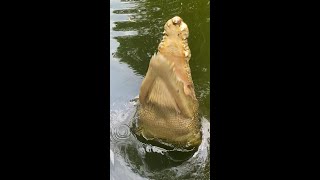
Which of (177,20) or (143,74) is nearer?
(177,20)

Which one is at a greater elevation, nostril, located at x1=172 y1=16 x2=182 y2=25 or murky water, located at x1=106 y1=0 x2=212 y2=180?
nostril, located at x1=172 y1=16 x2=182 y2=25

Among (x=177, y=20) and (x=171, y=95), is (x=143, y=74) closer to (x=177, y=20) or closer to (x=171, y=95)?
(x=171, y=95)

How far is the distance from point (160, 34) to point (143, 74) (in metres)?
0.25

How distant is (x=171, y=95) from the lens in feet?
8.25

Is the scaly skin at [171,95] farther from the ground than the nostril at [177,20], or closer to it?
closer to it

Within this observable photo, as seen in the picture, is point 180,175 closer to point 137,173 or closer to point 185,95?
point 137,173

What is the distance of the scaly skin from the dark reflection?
0.13 feet

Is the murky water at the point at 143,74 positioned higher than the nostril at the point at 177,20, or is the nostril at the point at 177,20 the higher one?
the nostril at the point at 177,20

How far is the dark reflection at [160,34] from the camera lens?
2.51m

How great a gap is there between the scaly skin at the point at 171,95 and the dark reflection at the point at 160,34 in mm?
40

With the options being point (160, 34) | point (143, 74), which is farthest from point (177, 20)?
point (143, 74)

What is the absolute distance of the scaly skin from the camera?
2494 millimetres

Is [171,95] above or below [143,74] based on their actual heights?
below

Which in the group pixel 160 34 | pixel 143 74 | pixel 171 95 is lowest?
pixel 171 95
